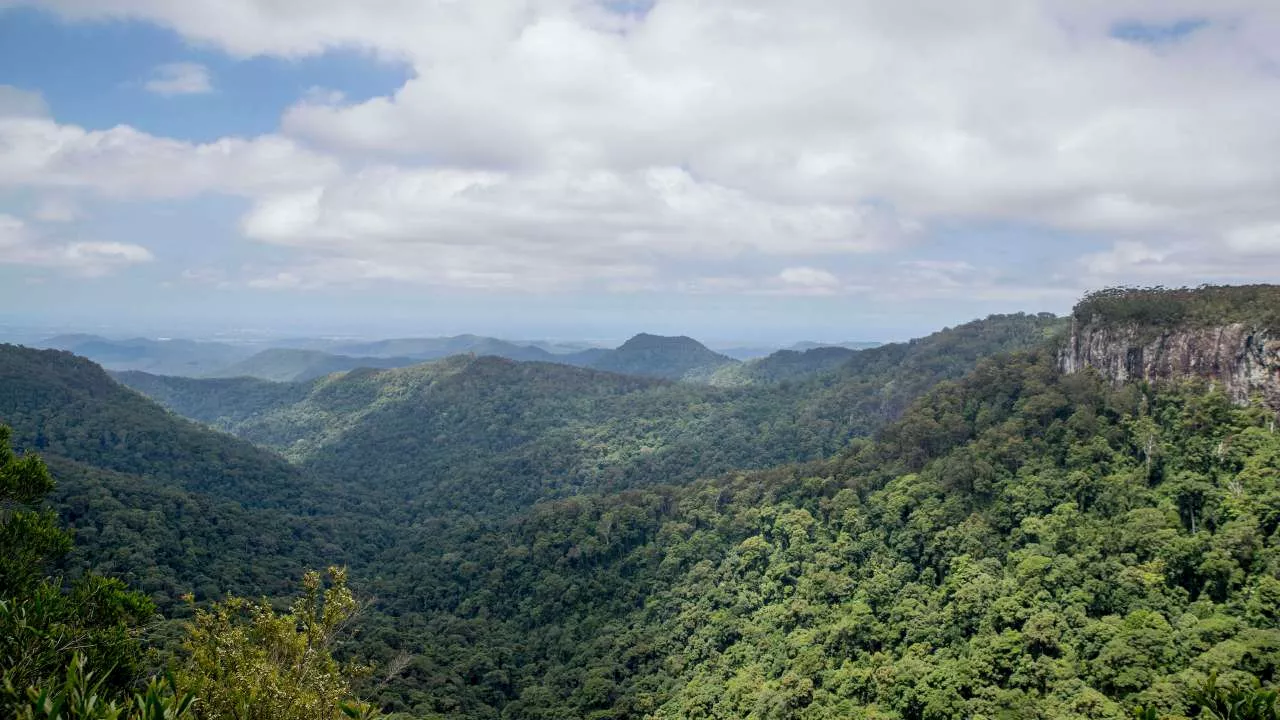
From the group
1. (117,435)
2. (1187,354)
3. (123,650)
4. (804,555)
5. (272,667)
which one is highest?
(1187,354)

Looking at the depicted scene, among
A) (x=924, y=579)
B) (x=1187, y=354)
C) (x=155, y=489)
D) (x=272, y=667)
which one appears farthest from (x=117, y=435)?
(x=1187, y=354)

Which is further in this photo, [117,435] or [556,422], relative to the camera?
[556,422]

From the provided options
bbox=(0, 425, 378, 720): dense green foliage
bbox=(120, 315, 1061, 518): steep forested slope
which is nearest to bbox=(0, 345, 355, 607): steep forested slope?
bbox=(120, 315, 1061, 518): steep forested slope

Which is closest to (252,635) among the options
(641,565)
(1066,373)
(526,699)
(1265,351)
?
(526,699)

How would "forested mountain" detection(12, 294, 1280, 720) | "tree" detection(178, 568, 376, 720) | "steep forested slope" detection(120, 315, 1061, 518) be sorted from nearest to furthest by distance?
"tree" detection(178, 568, 376, 720), "forested mountain" detection(12, 294, 1280, 720), "steep forested slope" detection(120, 315, 1061, 518)

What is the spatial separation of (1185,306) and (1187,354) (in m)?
5.48

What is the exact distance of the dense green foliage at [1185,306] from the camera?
50625 mm

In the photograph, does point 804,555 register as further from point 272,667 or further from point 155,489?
point 155,489

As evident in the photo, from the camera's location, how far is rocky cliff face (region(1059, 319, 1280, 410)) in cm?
4710

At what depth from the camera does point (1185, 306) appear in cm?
5725

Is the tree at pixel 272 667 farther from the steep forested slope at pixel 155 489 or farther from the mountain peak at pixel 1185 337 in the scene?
the mountain peak at pixel 1185 337

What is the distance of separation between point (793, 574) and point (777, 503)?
12.5m

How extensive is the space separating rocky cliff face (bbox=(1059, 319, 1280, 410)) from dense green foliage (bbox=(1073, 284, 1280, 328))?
0.72 metres

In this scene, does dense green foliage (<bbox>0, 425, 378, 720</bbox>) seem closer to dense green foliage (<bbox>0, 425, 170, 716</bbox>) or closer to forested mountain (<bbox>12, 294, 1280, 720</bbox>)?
dense green foliage (<bbox>0, 425, 170, 716</bbox>)
